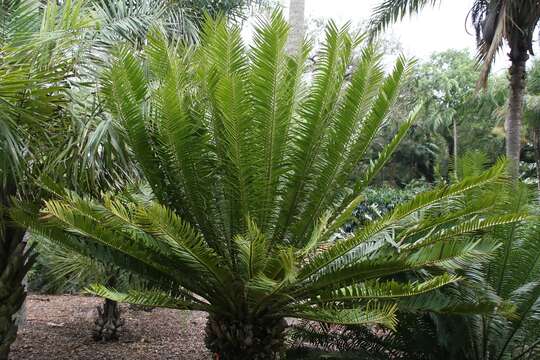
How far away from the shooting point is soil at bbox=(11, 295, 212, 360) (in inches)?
289

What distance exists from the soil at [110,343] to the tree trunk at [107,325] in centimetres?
11

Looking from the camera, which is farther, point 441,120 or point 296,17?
point 441,120

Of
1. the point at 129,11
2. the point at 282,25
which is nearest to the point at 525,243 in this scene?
the point at 282,25

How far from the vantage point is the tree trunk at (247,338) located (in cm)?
467

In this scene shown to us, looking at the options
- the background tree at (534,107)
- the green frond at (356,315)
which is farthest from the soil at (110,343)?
the background tree at (534,107)

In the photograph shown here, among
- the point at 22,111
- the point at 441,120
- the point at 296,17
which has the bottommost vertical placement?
the point at 22,111

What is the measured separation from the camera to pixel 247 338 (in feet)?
15.2

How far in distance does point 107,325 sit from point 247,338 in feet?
13.3

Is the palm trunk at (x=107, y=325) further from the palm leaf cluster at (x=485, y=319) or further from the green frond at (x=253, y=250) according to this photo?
the green frond at (x=253, y=250)

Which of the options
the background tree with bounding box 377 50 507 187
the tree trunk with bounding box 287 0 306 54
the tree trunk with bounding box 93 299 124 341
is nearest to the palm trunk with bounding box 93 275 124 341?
the tree trunk with bounding box 93 299 124 341

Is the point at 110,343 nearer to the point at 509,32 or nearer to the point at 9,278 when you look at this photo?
the point at 9,278

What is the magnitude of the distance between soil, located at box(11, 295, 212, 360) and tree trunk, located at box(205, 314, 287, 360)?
274 cm

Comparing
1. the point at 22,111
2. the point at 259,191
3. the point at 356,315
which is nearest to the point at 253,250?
the point at 259,191

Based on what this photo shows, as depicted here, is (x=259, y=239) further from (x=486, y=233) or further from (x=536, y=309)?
(x=536, y=309)
